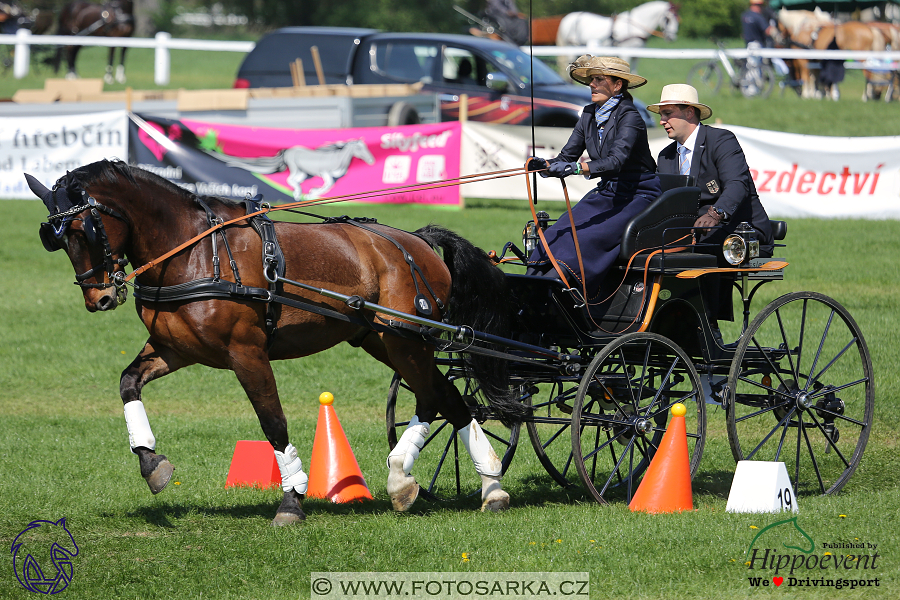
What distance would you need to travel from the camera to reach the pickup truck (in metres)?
16.8

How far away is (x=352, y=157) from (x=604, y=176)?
9.37 m

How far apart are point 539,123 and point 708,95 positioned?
782 cm

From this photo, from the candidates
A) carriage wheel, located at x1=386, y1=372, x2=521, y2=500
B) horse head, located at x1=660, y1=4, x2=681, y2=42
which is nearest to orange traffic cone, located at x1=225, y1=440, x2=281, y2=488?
carriage wheel, located at x1=386, y1=372, x2=521, y2=500

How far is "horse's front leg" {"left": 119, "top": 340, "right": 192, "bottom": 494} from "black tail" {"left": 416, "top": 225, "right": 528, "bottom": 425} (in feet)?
5.28

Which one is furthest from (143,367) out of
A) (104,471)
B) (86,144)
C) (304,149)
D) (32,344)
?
(86,144)

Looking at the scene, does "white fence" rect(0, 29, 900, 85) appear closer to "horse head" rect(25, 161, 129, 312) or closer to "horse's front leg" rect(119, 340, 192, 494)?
"horse's front leg" rect(119, 340, 192, 494)

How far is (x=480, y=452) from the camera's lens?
616 centimetres

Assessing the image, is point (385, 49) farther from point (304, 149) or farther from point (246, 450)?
point (246, 450)

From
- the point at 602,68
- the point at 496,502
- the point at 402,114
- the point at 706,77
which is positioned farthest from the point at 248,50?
the point at 496,502

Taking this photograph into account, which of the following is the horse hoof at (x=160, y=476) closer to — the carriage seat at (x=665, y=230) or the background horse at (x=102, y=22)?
the carriage seat at (x=665, y=230)

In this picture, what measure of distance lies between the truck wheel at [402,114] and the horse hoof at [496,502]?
1100 cm

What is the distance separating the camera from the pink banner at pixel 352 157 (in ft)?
49.7

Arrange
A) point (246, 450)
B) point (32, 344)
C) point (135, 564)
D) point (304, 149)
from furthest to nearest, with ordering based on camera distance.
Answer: point (304, 149)
point (32, 344)
point (246, 450)
point (135, 564)

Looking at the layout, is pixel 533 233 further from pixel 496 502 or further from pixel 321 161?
pixel 321 161
